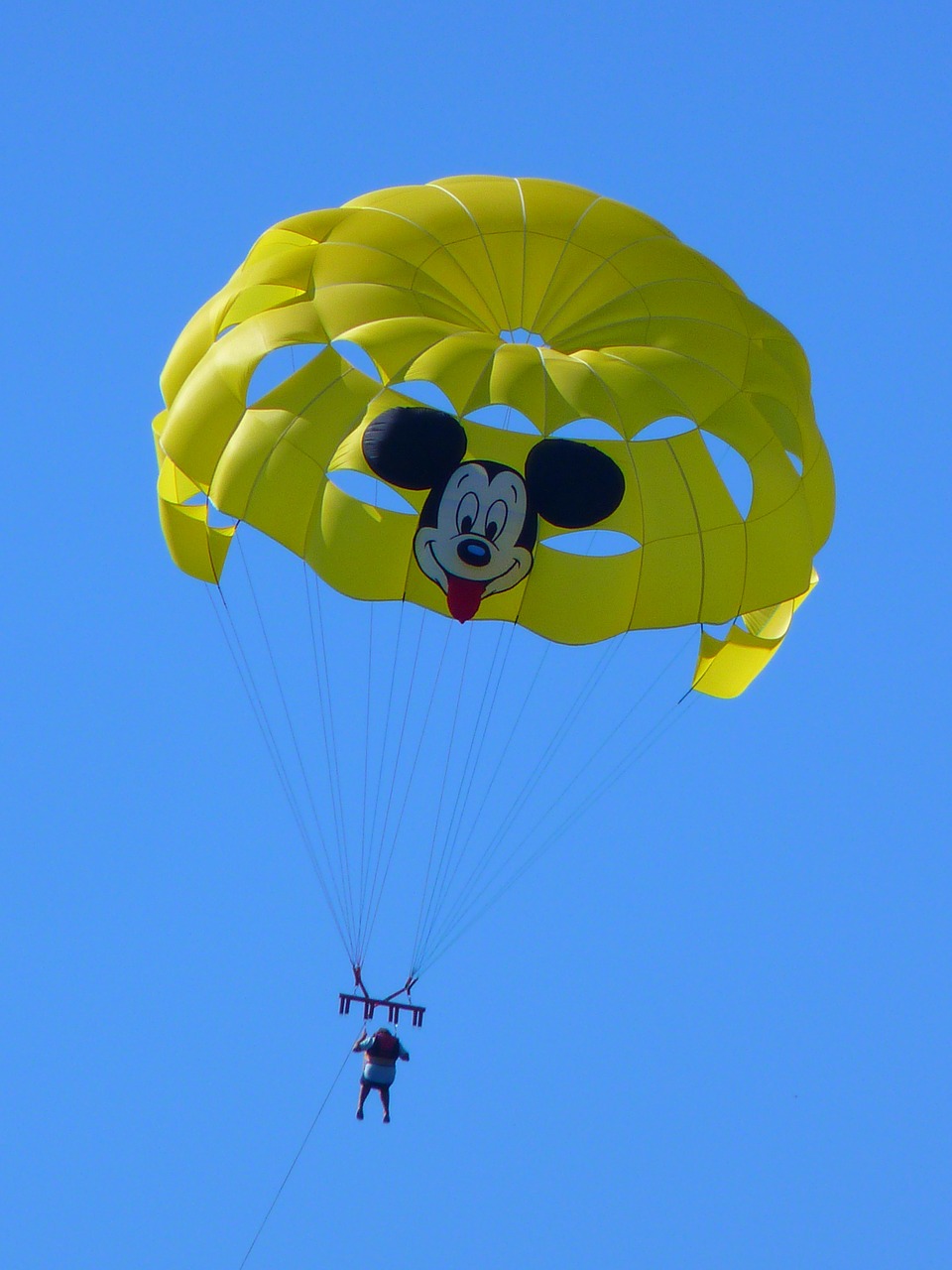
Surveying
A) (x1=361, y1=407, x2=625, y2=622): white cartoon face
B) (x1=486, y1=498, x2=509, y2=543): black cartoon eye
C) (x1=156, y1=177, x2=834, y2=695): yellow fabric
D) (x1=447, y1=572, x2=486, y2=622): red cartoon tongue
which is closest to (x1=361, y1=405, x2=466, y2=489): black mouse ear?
(x1=361, y1=407, x2=625, y2=622): white cartoon face

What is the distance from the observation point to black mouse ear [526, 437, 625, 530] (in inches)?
950

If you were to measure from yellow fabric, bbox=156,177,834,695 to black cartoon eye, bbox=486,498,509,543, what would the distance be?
398 mm

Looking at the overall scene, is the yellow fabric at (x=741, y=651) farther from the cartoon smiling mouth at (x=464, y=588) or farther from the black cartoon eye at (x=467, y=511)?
the black cartoon eye at (x=467, y=511)

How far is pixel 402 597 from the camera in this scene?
24.8m

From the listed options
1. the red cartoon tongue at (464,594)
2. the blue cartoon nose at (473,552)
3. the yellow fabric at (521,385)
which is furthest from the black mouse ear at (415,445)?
the red cartoon tongue at (464,594)

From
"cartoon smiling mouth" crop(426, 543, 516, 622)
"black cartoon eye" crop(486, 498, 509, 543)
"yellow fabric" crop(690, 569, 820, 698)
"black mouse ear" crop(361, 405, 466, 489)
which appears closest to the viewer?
"black mouse ear" crop(361, 405, 466, 489)

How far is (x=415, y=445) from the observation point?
947 inches

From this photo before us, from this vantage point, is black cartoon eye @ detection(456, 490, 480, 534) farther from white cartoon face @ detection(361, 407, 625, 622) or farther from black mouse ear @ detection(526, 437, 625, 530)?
black mouse ear @ detection(526, 437, 625, 530)

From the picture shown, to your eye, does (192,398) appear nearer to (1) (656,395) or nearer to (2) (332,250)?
(2) (332,250)

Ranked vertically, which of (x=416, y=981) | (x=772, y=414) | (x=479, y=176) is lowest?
(x=416, y=981)

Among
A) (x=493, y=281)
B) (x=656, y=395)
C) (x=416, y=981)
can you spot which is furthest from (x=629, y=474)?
(x=416, y=981)

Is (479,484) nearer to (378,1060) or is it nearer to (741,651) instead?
(741,651)

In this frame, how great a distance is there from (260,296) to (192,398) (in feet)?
3.66

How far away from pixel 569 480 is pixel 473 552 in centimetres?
98
